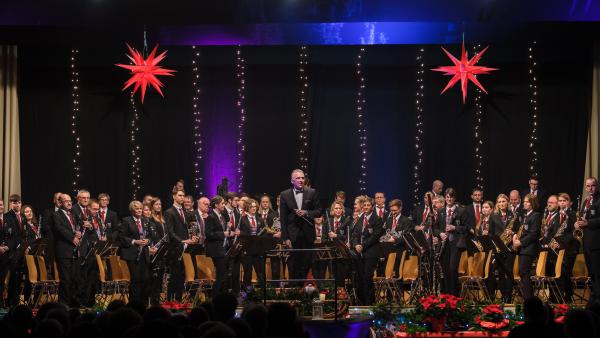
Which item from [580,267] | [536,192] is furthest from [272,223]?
[580,267]

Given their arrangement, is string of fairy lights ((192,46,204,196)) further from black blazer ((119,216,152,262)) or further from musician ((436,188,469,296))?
musician ((436,188,469,296))

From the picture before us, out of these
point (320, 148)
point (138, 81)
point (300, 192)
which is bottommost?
point (300, 192)

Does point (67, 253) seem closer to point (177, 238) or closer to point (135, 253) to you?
point (135, 253)

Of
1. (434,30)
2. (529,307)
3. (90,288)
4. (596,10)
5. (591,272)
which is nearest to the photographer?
(529,307)

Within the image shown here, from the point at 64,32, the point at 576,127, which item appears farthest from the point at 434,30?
the point at 64,32

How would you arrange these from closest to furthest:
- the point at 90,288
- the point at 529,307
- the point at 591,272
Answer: the point at 529,307, the point at 591,272, the point at 90,288

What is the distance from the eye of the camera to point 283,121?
1869cm

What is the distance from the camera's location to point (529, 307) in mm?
5930

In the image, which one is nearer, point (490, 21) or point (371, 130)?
point (490, 21)

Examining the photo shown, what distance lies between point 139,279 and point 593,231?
6918mm

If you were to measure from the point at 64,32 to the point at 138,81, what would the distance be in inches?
79.2

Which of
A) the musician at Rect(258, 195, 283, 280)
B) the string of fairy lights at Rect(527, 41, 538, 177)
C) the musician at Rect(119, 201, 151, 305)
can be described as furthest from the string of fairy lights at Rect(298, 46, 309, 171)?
the musician at Rect(119, 201, 151, 305)

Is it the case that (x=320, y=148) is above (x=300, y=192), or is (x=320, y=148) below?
above

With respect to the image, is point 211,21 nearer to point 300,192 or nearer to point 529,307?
point 300,192
